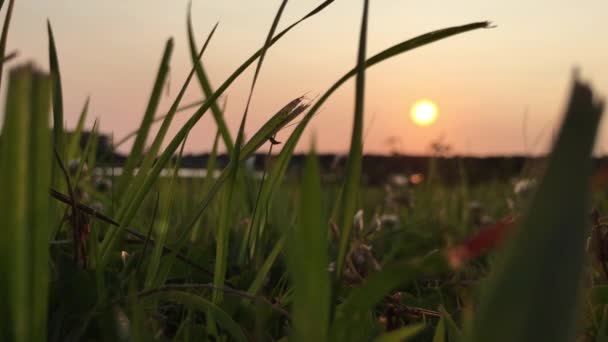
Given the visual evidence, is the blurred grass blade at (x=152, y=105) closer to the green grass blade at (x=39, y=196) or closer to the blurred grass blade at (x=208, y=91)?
the blurred grass blade at (x=208, y=91)

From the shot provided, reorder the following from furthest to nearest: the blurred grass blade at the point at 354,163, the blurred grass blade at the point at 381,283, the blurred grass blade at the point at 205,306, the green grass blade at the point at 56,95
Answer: the green grass blade at the point at 56,95
the blurred grass blade at the point at 205,306
the blurred grass blade at the point at 354,163
the blurred grass blade at the point at 381,283

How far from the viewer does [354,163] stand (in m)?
0.66

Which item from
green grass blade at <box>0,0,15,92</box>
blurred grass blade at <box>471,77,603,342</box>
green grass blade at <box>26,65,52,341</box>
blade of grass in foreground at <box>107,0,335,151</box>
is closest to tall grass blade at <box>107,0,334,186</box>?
blade of grass in foreground at <box>107,0,335,151</box>

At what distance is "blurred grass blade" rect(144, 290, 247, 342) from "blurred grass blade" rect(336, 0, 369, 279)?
17 centimetres

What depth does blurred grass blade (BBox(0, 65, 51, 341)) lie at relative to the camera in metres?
0.48

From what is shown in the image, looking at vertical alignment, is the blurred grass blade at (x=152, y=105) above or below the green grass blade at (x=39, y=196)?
above

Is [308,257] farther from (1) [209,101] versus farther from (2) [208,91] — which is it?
(2) [208,91]

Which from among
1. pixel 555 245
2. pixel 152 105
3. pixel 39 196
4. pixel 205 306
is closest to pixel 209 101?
pixel 152 105

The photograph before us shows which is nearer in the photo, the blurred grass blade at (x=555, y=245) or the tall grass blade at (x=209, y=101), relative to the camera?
the blurred grass blade at (x=555, y=245)

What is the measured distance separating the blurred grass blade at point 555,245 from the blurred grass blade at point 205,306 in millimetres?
444

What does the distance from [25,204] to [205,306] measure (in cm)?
28

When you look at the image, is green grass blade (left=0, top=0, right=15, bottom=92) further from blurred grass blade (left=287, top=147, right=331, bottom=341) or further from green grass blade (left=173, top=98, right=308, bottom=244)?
blurred grass blade (left=287, top=147, right=331, bottom=341)

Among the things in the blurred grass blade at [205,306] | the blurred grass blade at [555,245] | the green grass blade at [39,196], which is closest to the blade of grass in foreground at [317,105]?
the blurred grass blade at [205,306]

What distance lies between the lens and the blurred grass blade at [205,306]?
2.37ft
